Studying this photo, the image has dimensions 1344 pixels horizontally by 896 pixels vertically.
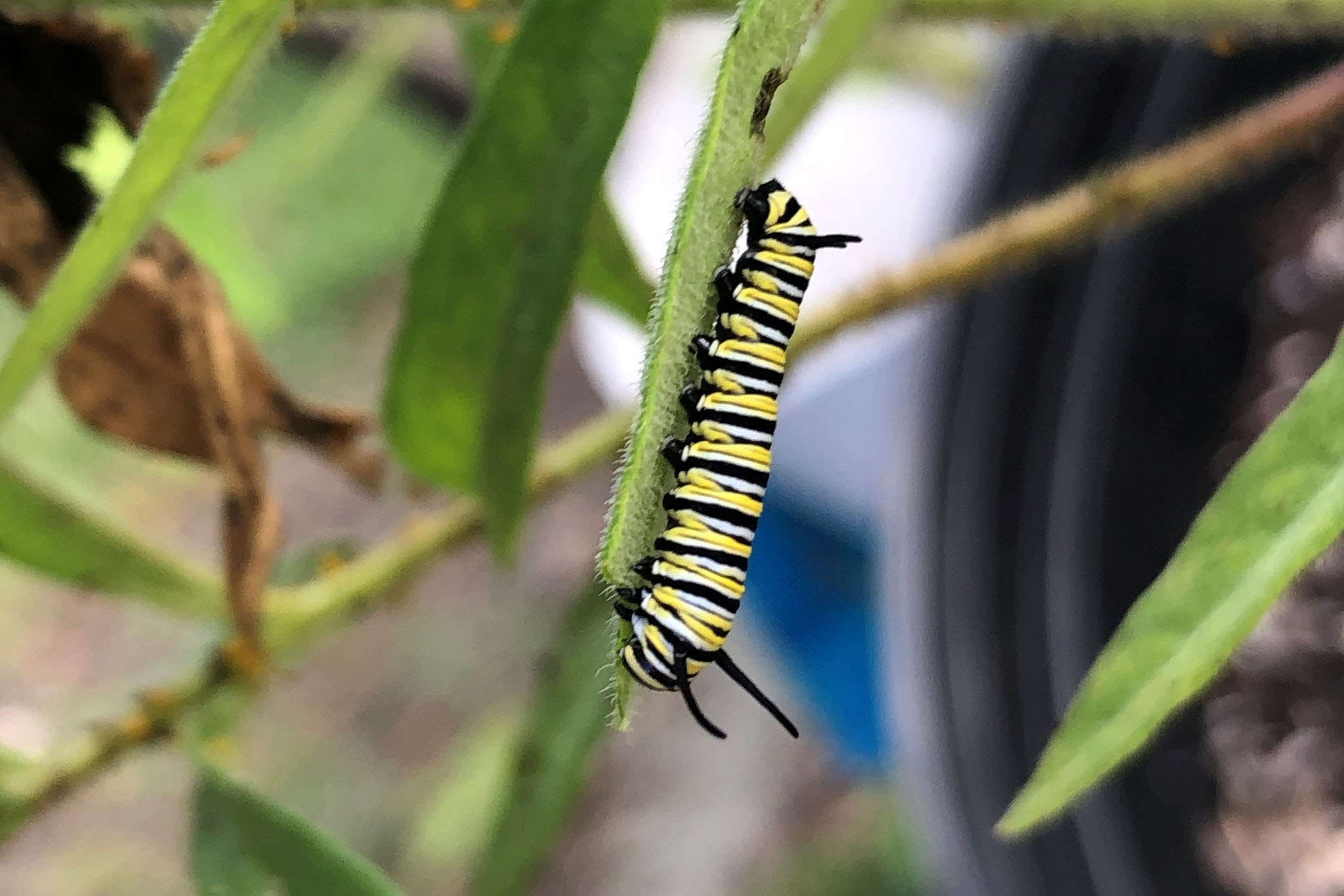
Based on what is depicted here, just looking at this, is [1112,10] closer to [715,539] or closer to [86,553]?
[715,539]

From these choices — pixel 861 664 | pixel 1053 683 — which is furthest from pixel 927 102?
pixel 1053 683

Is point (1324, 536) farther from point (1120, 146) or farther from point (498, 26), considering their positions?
point (1120, 146)

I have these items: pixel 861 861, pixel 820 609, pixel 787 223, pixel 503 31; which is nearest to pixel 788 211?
Answer: pixel 787 223

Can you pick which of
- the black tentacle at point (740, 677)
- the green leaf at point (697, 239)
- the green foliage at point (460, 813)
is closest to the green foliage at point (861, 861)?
the green foliage at point (460, 813)

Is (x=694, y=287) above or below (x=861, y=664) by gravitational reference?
above

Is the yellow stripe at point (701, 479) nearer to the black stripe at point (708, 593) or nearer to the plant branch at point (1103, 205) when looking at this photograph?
the black stripe at point (708, 593)

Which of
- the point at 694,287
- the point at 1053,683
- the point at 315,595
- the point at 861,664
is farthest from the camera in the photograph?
the point at 861,664

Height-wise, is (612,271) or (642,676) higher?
(612,271)

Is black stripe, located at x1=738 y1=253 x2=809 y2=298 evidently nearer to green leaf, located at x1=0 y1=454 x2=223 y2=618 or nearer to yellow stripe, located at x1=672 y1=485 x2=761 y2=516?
yellow stripe, located at x1=672 y1=485 x2=761 y2=516
